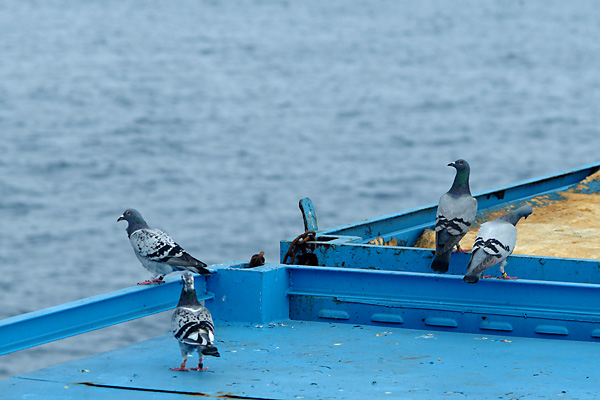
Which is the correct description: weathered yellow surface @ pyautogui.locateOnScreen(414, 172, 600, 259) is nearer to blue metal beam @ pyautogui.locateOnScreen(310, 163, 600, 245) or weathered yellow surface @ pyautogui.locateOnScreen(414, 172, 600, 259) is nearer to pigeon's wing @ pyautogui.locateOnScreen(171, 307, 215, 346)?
blue metal beam @ pyautogui.locateOnScreen(310, 163, 600, 245)

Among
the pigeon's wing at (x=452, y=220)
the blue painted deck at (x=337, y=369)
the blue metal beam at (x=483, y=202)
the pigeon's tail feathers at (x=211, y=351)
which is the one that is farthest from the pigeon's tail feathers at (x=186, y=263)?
the blue metal beam at (x=483, y=202)

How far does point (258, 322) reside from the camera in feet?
27.2

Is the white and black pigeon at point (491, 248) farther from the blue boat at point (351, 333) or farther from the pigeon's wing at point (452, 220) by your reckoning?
the pigeon's wing at point (452, 220)

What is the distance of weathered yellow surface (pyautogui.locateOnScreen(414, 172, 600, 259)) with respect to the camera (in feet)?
36.4

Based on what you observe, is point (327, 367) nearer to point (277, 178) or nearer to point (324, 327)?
point (324, 327)

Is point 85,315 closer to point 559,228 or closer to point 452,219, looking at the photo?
point 452,219

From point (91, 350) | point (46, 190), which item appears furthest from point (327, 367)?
point (46, 190)

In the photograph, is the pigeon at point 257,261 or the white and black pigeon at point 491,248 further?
the pigeon at point 257,261

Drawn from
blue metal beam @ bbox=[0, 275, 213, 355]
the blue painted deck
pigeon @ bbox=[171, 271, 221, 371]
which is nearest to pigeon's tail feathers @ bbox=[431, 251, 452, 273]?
the blue painted deck

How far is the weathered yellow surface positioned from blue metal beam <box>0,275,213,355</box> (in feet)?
13.7

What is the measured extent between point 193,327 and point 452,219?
10.6 ft

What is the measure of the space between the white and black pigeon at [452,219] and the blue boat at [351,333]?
0.27 metres

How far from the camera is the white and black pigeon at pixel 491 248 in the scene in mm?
7977

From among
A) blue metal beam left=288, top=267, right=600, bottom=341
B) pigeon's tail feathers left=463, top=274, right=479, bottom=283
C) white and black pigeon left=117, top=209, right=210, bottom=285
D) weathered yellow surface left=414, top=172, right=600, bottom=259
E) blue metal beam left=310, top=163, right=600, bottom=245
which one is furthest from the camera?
weathered yellow surface left=414, top=172, right=600, bottom=259
